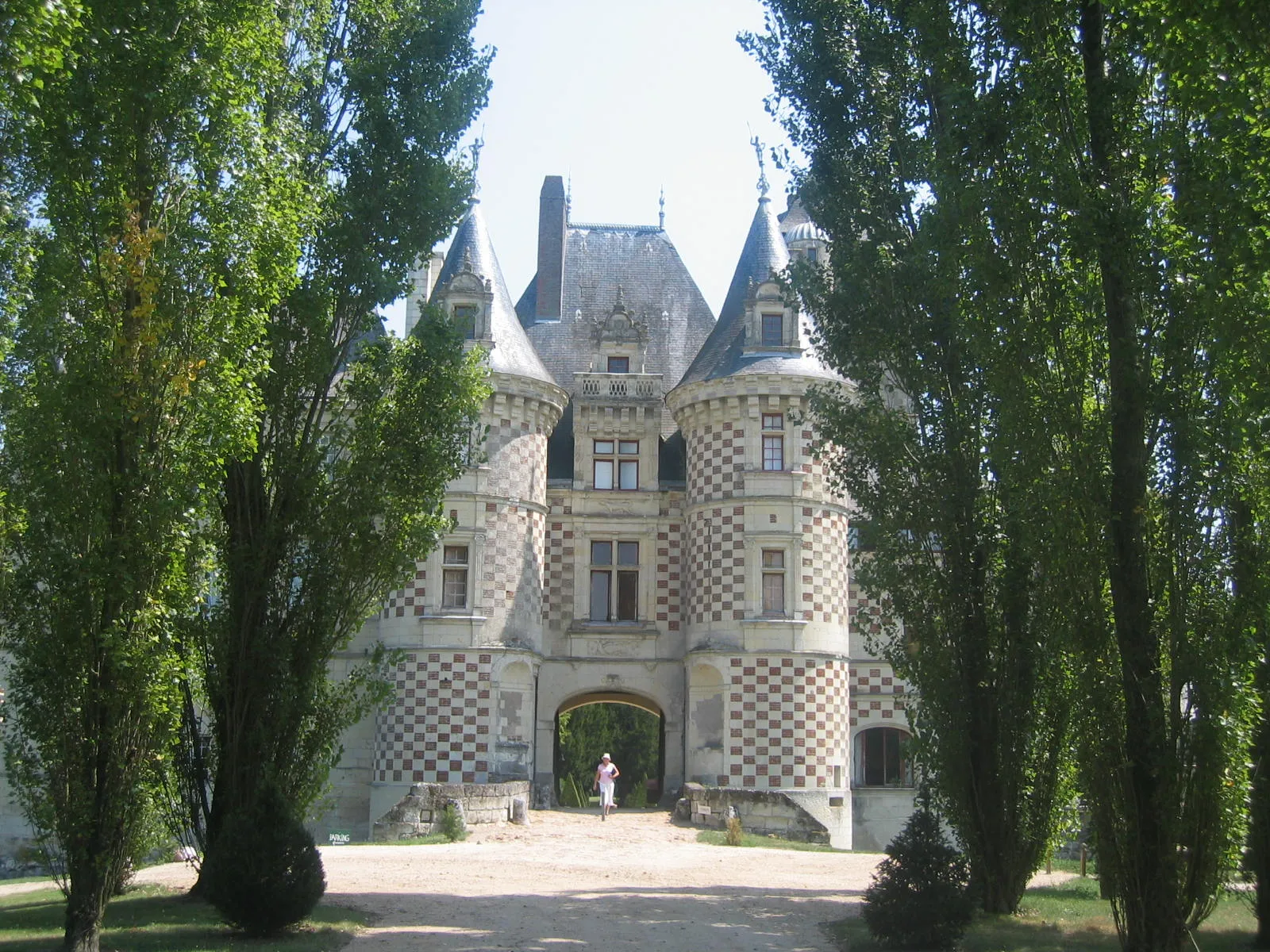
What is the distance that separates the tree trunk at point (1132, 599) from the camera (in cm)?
1044

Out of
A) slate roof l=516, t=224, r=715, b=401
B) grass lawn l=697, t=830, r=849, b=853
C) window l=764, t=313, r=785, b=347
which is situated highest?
slate roof l=516, t=224, r=715, b=401

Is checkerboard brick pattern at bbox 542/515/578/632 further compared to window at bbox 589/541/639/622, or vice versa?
window at bbox 589/541/639/622

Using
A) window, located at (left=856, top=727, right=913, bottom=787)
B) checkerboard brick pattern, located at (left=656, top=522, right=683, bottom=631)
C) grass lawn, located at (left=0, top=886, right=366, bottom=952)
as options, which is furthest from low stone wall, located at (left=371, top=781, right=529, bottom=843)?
window, located at (left=856, top=727, right=913, bottom=787)

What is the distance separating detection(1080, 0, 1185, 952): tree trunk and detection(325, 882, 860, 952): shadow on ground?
9.10ft

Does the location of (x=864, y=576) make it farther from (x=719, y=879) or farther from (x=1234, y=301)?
(x=1234, y=301)

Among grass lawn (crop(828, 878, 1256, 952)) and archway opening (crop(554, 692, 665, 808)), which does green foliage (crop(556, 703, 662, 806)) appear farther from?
grass lawn (crop(828, 878, 1256, 952))

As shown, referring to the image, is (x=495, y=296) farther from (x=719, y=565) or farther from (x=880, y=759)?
(x=880, y=759)

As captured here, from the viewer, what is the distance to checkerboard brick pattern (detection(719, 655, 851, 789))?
24906 mm

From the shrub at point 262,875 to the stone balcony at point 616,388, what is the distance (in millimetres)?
16871

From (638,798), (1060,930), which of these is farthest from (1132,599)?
(638,798)

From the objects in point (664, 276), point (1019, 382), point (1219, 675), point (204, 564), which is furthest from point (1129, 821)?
point (664, 276)

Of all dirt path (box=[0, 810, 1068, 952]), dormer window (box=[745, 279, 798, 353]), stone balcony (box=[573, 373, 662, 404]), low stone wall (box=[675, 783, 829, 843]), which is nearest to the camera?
dirt path (box=[0, 810, 1068, 952])

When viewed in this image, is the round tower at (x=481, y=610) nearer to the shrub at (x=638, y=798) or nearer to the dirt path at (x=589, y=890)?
the dirt path at (x=589, y=890)

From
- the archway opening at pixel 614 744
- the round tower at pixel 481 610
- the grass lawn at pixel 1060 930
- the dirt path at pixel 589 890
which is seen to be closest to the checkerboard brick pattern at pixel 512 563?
the round tower at pixel 481 610
